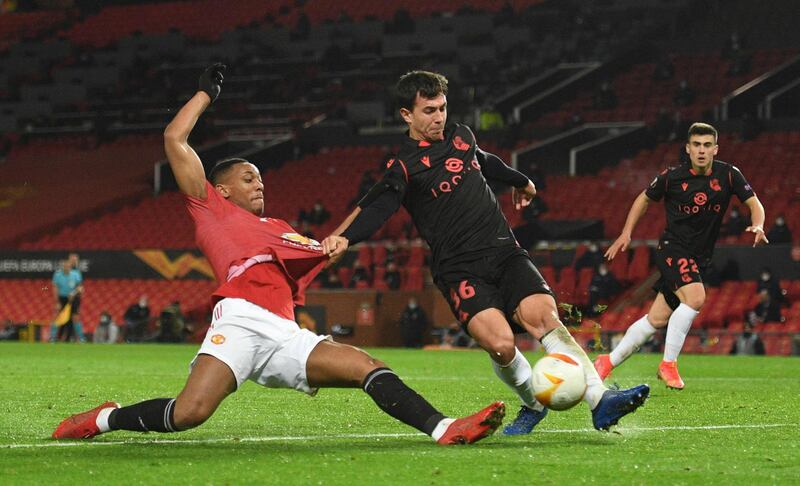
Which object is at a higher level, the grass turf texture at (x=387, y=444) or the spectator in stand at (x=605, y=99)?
the spectator in stand at (x=605, y=99)

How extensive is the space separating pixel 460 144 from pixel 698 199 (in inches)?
171

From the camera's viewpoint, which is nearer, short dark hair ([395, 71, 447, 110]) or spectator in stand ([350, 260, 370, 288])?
short dark hair ([395, 71, 447, 110])

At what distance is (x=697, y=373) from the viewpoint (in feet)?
46.0

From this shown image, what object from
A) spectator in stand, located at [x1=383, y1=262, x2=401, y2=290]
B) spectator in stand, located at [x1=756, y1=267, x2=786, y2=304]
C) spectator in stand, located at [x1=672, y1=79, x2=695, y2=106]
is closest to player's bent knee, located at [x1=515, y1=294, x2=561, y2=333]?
spectator in stand, located at [x1=756, y1=267, x2=786, y2=304]

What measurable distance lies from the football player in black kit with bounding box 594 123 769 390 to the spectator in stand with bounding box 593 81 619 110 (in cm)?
2312

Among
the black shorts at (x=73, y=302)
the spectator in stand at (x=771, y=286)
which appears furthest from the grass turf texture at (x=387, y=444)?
the black shorts at (x=73, y=302)

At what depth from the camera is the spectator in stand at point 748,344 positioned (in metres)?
20.5

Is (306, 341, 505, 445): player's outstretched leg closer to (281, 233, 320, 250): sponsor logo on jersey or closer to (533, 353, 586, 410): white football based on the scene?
(533, 353, 586, 410): white football

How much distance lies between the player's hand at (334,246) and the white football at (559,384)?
108cm

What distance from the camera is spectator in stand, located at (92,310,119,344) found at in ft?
87.8

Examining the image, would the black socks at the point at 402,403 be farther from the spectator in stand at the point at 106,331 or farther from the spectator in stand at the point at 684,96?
the spectator in stand at the point at 684,96

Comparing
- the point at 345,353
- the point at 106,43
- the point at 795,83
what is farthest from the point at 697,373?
the point at 106,43

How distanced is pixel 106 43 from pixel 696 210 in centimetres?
3820

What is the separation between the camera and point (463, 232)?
21.6 ft
